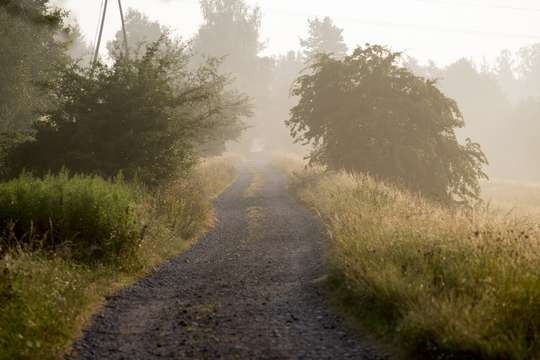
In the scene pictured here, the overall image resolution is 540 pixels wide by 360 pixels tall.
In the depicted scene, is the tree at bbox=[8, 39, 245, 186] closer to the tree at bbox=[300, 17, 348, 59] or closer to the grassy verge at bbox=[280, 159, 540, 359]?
the grassy verge at bbox=[280, 159, 540, 359]

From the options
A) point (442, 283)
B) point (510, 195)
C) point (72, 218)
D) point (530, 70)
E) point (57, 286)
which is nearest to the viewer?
point (442, 283)

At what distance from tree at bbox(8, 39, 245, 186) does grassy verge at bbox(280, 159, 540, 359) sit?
6.79 metres

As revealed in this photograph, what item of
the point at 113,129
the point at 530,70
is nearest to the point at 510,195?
the point at 113,129

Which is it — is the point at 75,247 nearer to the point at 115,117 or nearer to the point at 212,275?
the point at 212,275

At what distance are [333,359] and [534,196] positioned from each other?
129ft

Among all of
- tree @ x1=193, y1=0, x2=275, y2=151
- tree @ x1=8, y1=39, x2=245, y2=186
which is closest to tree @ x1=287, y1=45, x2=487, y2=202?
tree @ x1=8, y1=39, x2=245, y2=186

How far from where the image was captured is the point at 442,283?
22.9 feet

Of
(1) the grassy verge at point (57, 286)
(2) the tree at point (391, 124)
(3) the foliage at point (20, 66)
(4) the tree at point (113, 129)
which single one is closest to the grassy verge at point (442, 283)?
(1) the grassy verge at point (57, 286)

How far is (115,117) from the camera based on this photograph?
16.1 meters

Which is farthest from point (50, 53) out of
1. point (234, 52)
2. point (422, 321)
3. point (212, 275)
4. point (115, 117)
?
point (234, 52)

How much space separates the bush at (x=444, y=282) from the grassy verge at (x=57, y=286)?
12.7 feet

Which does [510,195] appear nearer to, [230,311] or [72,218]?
[72,218]

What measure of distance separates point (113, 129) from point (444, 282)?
11677 mm

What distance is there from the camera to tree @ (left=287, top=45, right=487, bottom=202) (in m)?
22.9
